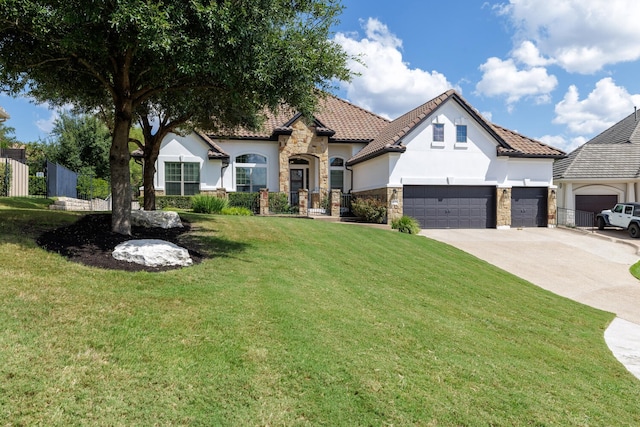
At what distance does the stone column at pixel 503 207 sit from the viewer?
23.5 meters

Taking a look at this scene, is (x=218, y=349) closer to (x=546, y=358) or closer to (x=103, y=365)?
(x=103, y=365)

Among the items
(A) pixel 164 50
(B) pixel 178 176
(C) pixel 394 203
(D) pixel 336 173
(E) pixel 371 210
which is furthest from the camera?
(D) pixel 336 173

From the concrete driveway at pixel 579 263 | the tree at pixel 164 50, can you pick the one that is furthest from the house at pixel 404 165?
the tree at pixel 164 50

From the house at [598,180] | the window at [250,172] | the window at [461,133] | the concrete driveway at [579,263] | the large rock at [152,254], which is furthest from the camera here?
the house at [598,180]

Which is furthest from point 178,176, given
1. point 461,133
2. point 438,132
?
point 461,133

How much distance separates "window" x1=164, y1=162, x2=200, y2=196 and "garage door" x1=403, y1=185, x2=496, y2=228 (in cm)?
1287

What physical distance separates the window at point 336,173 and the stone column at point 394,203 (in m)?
6.14

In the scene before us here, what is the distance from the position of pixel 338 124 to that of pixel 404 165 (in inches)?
298

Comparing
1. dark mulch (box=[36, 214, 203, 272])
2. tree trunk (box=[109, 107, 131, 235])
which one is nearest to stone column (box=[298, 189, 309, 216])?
dark mulch (box=[36, 214, 203, 272])

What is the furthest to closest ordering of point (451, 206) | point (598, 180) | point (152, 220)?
point (598, 180), point (451, 206), point (152, 220)

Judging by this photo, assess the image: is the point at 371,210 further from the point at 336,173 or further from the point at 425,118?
the point at 336,173

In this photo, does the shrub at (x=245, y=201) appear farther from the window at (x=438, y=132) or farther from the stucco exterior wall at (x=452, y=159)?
the window at (x=438, y=132)

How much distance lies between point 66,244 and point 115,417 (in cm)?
593

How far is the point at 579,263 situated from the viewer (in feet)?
52.3
